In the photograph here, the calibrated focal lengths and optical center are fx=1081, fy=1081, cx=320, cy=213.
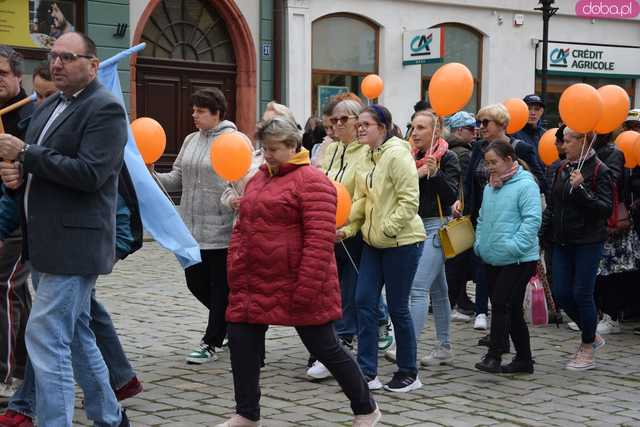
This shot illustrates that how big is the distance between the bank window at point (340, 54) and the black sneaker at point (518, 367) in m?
14.2

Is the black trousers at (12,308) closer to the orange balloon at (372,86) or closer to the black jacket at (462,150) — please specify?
the black jacket at (462,150)

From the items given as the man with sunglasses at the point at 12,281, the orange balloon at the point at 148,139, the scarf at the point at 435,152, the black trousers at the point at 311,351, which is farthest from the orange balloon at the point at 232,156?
the black trousers at the point at 311,351

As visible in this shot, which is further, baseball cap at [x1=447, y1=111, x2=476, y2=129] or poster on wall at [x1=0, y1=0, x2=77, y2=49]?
poster on wall at [x1=0, y1=0, x2=77, y2=49]

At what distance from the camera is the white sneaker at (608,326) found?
9102 mm

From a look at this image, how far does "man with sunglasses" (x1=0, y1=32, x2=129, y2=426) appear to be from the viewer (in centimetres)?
467

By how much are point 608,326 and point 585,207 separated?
6.78 ft

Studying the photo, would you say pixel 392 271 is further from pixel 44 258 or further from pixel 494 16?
pixel 494 16

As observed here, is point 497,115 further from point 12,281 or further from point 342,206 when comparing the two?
point 12,281

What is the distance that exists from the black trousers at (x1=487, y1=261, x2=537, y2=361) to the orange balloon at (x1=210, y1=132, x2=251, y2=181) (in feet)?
6.23

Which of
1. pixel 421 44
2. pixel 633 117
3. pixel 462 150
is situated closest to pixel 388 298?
pixel 462 150

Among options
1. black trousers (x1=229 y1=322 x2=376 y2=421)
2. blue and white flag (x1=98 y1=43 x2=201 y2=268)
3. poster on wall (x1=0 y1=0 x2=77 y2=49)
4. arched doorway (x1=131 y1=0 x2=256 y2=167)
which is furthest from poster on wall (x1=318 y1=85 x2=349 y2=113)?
black trousers (x1=229 y1=322 x2=376 y2=421)

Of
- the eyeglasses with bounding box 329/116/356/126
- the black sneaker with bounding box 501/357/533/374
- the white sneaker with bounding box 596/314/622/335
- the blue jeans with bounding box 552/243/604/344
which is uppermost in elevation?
the eyeglasses with bounding box 329/116/356/126

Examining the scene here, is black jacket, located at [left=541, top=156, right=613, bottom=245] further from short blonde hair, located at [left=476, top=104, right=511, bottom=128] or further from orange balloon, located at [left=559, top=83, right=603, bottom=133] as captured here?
short blonde hair, located at [left=476, top=104, right=511, bottom=128]

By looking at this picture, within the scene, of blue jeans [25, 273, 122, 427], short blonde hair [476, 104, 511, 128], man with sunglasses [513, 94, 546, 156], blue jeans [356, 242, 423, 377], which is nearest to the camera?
blue jeans [25, 273, 122, 427]
